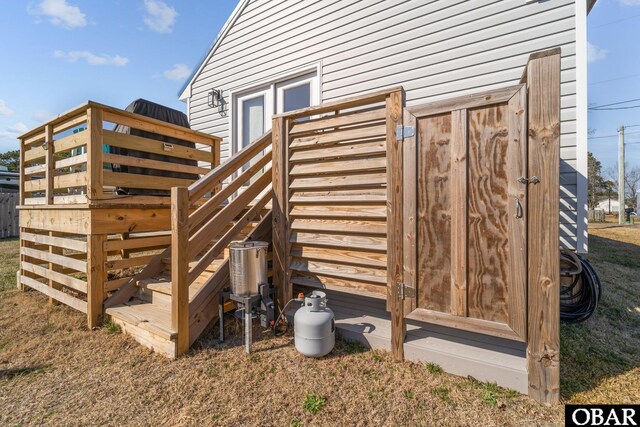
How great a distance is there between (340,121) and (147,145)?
2478 mm

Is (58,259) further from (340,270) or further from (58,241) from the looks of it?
(340,270)

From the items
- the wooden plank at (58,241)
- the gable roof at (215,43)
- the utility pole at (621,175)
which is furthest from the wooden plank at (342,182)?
the utility pole at (621,175)

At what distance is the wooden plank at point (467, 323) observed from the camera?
1.99m

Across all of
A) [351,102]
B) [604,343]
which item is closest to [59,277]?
[351,102]

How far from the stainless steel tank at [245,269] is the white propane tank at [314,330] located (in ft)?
1.62

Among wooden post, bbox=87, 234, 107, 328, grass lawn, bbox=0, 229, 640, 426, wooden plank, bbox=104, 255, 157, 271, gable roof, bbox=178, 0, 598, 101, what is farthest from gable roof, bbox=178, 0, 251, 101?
grass lawn, bbox=0, 229, 640, 426

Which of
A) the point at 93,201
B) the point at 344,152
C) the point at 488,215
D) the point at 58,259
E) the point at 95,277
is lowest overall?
the point at 95,277

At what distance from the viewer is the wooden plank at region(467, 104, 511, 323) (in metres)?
2.01

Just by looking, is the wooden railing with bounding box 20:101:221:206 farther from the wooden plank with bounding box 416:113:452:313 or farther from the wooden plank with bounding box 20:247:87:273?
the wooden plank with bounding box 416:113:452:313

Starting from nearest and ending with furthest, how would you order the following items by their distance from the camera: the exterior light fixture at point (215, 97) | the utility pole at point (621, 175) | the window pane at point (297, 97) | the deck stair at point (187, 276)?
the deck stair at point (187, 276) → the window pane at point (297, 97) → the exterior light fixture at point (215, 97) → the utility pole at point (621, 175)

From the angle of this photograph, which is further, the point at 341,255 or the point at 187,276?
the point at 341,255

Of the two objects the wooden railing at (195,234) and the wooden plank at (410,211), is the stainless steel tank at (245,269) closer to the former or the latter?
the wooden railing at (195,234)

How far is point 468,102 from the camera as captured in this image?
2070 mm

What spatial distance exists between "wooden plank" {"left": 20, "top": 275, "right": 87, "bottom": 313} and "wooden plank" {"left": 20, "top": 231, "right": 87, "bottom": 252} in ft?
1.88
